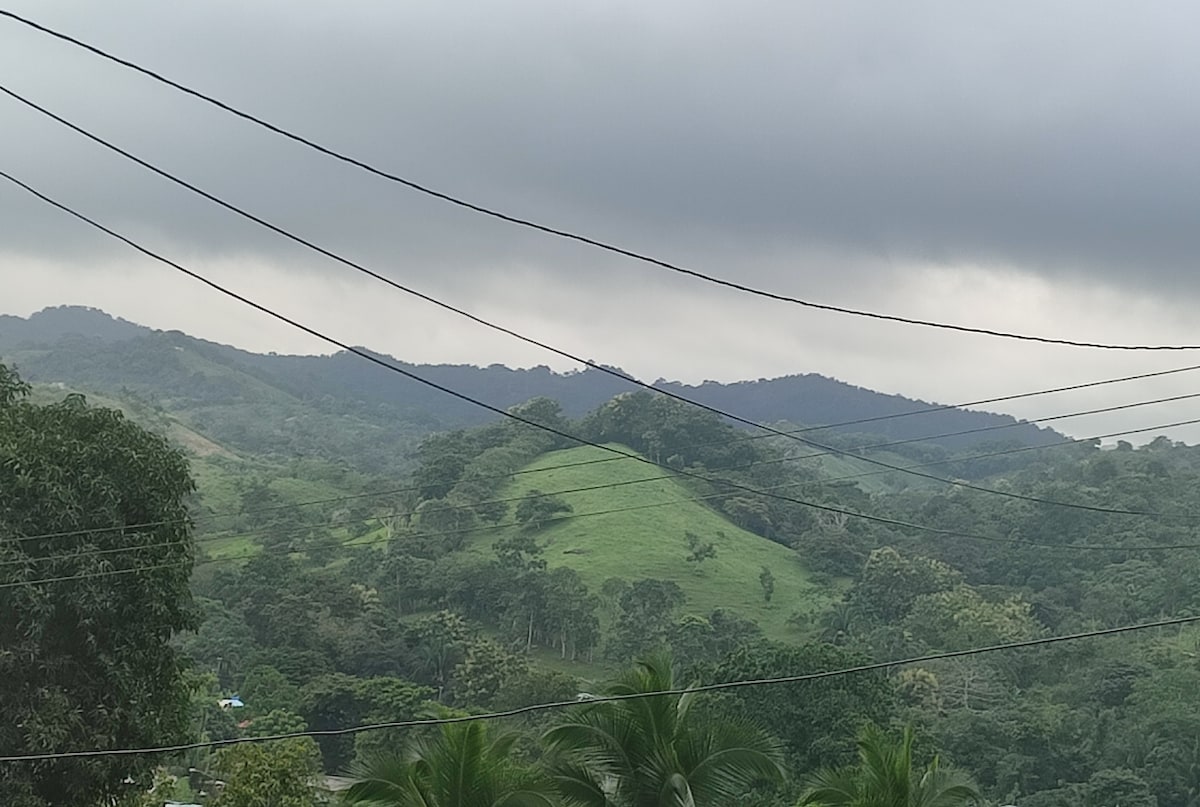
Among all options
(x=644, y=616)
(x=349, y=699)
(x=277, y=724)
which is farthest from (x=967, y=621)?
(x=277, y=724)

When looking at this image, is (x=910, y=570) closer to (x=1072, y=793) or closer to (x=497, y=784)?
(x=1072, y=793)

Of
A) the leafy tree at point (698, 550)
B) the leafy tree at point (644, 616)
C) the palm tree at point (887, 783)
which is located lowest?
the leafy tree at point (644, 616)

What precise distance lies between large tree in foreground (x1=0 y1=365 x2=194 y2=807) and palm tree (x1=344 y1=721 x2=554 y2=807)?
15.4 ft

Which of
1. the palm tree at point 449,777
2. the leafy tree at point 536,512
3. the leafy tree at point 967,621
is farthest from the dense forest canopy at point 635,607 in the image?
the leafy tree at point 536,512

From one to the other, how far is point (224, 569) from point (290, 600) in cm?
805

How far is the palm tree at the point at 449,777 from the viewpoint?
11734 mm

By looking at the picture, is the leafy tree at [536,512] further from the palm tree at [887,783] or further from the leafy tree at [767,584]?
the palm tree at [887,783]

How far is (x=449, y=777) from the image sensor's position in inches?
463

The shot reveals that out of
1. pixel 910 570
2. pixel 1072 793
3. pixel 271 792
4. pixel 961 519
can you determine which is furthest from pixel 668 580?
pixel 271 792

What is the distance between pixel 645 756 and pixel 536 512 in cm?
6551

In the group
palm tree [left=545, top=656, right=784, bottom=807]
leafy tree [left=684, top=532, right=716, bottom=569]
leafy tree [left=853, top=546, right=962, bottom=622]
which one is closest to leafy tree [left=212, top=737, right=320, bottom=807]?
palm tree [left=545, top=656, right=784, bottom=807]

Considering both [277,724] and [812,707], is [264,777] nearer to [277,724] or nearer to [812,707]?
[812,707]

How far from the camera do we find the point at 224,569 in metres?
60.5

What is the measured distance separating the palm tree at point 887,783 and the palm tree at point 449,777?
2892mm
